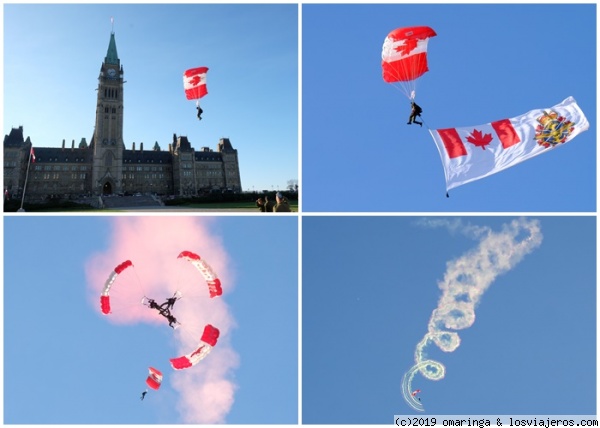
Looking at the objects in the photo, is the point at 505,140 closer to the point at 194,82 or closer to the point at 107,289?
the point at 107,289

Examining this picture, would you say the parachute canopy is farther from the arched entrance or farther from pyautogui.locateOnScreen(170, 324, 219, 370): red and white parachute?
the arched entrance

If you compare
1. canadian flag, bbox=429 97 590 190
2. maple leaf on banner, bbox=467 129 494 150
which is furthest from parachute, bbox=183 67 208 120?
maple leaf on banner, bbox=467 129 494 150

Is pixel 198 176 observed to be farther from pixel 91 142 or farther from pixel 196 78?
pixel 196 78

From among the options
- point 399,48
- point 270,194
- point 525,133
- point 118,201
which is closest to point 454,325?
point 525,133

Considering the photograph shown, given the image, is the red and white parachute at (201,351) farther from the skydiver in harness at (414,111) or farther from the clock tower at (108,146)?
the clock tower at (108,146)

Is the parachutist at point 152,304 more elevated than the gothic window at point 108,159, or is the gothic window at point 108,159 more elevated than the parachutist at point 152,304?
the gothic window at point 108,159

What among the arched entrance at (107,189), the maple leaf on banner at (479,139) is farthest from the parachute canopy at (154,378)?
the arched entrance at (107,189)

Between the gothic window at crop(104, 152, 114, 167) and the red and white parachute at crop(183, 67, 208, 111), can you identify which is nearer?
the red and white parachute at crop(183, 67, 208, 111)
